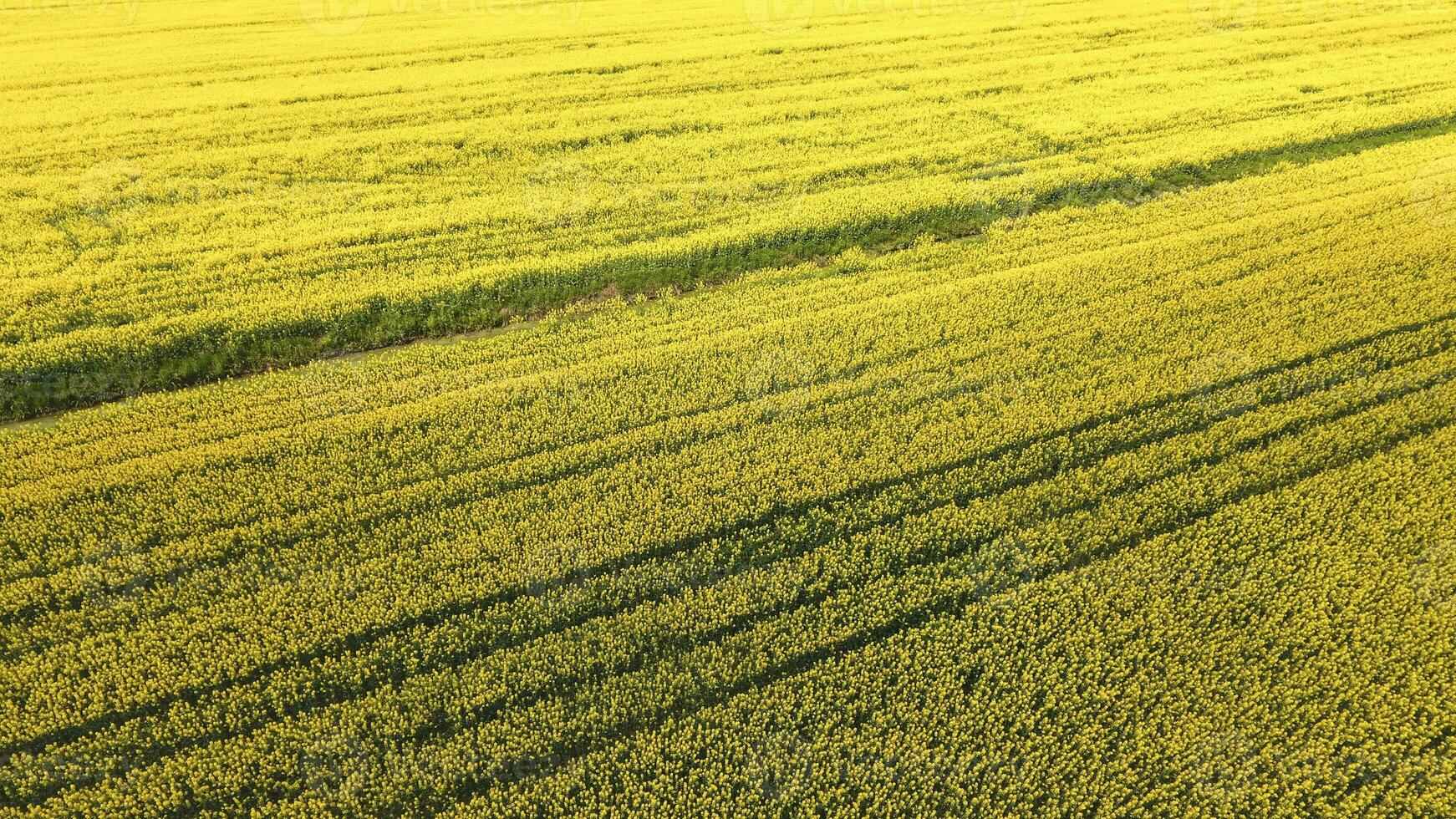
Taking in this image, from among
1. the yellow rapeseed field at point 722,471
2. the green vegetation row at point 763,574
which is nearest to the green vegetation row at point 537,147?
the yellow rapeseed field at point 722,471

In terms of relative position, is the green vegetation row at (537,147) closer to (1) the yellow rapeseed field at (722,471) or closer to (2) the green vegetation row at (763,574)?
(1) the yellow rapeseed field at (722,471)

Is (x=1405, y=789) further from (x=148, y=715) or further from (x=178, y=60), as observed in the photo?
(x=178, y=60)

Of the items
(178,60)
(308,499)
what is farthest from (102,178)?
(308,499)

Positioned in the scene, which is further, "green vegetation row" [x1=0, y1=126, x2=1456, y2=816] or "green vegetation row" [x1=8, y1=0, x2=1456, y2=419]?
"green vegetation row" [x1=8, y1=0, x2=1456, y2=419]

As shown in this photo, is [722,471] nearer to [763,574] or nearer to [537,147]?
[763,574]

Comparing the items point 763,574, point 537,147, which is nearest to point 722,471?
point 763,574

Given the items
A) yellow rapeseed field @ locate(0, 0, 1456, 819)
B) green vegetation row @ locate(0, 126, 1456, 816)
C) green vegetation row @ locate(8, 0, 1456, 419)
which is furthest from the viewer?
green vegetation row @ locate(8, 0, 1456, 419)

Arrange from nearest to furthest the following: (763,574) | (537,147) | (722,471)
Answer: (763,574) → (722,471) → (537,147)

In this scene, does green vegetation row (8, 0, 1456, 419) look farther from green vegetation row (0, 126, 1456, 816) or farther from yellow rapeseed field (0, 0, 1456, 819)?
green vegetation row (0, 126, 1456, 816)

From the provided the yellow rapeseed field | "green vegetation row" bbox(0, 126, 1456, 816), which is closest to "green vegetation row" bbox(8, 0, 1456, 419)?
the yellow rapeseed field
